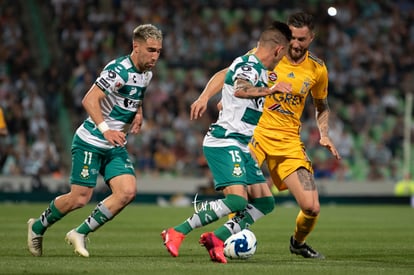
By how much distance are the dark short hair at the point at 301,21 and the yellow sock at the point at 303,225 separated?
6.78ft

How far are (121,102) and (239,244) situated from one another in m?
1.98

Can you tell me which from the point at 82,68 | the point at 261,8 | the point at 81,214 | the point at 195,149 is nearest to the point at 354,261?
the point at 81,214

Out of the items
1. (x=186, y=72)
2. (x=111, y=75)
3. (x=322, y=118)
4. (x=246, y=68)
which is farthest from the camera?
(x=186, y=72)

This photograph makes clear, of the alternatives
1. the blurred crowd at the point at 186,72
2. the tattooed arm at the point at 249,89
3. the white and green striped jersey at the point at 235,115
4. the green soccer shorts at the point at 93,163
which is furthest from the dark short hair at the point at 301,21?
the blurred crowd at the point at 186,72

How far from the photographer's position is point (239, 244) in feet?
31.3

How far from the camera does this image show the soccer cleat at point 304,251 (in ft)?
34.4

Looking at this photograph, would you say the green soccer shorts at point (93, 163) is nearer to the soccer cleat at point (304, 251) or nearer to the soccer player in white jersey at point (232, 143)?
the soccer player in white jersey at point (232, 143)

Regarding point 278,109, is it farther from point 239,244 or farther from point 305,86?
point 239,244

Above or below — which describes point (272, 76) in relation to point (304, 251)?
above

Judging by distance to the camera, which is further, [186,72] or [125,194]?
[186,72]

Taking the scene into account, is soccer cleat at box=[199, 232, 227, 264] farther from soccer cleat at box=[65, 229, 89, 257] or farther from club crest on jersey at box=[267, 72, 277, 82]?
club crest on jersey at box=[267, 72, 277, 82]

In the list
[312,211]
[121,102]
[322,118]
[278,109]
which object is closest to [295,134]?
[278,109]

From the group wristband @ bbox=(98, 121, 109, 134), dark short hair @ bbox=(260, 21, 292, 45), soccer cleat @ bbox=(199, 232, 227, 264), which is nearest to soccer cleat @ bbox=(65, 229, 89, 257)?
wristband @ bbox=(98, 121, 109, 134)

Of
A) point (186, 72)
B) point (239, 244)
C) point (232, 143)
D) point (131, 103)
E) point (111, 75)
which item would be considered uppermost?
point (111, 75)
